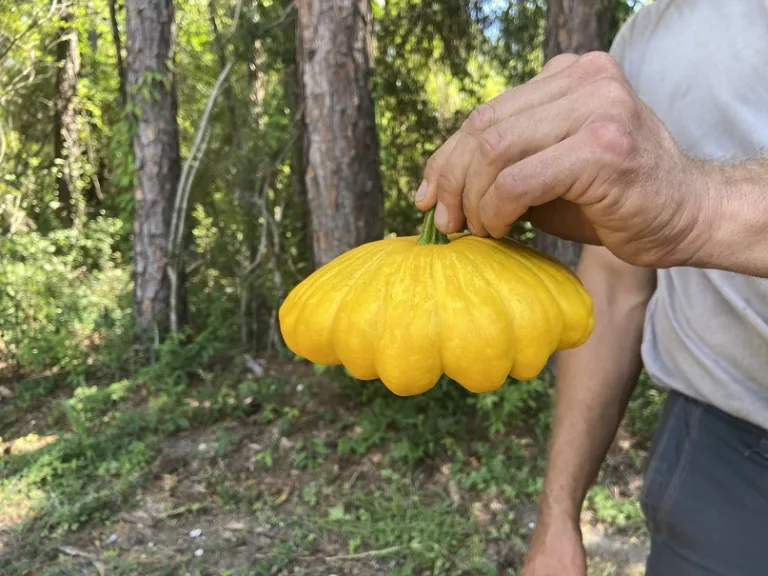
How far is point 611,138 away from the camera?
756 millimetres

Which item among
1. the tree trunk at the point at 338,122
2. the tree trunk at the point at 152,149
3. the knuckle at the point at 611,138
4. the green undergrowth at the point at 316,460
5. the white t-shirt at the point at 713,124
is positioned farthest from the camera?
the tree trunk at the point at 152,149

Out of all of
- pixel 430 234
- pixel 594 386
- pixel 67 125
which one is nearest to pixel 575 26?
pixel 594 386

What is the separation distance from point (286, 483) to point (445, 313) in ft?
10.00

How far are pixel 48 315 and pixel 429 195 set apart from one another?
5637 mm

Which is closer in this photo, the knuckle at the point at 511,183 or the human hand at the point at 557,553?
the knuckle at the point at 511,183

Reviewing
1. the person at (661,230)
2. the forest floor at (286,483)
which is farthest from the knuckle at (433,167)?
the forest floor at (286,483)

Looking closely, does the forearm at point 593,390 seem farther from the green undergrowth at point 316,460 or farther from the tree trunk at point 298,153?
the tree trunk at point 298,153

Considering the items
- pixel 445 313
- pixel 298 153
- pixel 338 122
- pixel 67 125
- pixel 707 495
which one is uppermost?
pixel 67 125

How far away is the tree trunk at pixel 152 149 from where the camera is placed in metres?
4.74

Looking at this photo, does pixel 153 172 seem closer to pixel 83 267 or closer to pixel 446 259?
pixel 83 267

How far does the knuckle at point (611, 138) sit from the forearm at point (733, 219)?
16 centimetres

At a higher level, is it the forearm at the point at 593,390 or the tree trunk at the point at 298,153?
the tree trunk at the point at 298,153

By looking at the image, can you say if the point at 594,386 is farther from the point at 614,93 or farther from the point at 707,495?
the point at 614,93

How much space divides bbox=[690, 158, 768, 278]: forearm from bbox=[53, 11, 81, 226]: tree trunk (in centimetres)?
974
